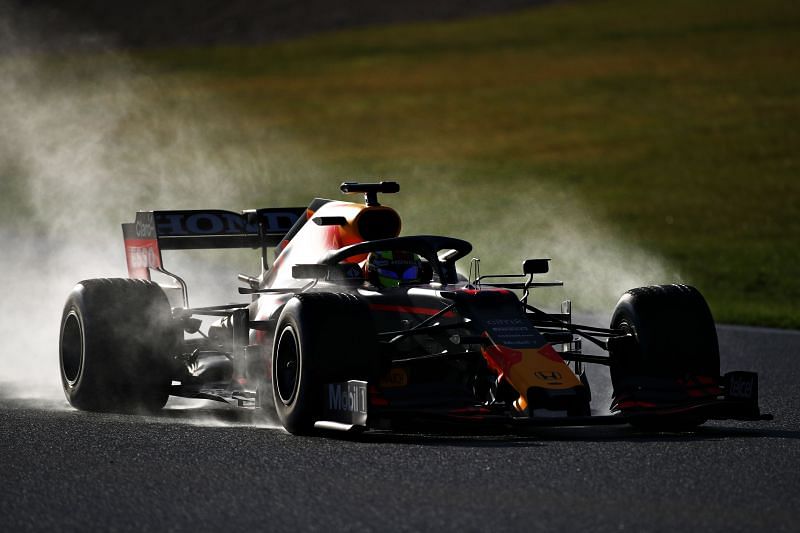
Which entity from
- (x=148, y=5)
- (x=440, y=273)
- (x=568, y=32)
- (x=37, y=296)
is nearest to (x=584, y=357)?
(x=440, y=273)

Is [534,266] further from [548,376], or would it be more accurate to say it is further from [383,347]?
[548,376]

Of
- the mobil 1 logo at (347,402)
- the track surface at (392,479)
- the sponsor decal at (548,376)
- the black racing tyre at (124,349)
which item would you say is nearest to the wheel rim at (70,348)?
the black racing tyre at (124,349)

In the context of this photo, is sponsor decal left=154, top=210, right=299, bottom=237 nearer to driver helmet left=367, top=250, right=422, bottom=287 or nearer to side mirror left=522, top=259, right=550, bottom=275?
driver helmet left=367, top=250, right=422, bottom=287

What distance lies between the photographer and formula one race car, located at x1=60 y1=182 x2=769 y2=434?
925 centimetres

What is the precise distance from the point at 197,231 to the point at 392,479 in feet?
18.2

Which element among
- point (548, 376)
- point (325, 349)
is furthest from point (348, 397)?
point (548, 376)

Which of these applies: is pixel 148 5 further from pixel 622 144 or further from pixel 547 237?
pixel 547 237

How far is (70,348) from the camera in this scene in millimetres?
11641

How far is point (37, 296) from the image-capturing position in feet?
Result: 62.5

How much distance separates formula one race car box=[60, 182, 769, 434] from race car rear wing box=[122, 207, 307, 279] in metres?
0.48

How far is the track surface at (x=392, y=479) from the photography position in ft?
22.5

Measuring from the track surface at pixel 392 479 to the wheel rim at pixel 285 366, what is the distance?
345 mm

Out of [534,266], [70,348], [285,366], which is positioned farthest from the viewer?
[70,348]

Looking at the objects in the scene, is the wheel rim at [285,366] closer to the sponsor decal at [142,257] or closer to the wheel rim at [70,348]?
the wheel rim at [70,348]
